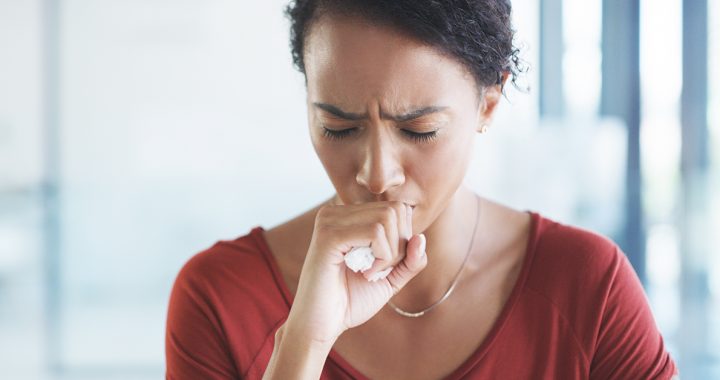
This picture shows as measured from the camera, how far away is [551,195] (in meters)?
3.36

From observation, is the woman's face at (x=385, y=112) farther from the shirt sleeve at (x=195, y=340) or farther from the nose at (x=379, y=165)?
the shirt sleeve at (x=195, y=340)

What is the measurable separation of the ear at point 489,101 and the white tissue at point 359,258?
0.29 meters

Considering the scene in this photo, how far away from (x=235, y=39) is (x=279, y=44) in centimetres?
19

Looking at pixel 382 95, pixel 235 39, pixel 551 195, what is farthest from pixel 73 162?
pixel 382 95

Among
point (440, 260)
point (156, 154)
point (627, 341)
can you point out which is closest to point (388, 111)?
point (440, 260)

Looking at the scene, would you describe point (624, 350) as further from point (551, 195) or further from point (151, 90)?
point (151, 90)

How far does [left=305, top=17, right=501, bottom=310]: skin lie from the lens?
110cm

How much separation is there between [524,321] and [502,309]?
0.04m

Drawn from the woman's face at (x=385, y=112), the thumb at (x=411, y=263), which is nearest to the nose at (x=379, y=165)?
the woman's face at (x=385, y=112)

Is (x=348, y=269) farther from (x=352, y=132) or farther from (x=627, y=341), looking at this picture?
(x=627, y=341)

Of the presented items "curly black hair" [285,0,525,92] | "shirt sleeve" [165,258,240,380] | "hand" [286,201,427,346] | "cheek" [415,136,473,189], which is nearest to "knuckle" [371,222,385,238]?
"hand" [286,201,427,346]

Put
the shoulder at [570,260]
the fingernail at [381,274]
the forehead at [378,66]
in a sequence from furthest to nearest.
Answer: the shoulder at [570,260] → the fingernail at [381,274] → the forehead at [378,66]

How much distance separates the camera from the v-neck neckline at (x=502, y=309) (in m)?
1.30

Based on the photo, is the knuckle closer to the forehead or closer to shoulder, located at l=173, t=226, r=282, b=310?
the forehead
